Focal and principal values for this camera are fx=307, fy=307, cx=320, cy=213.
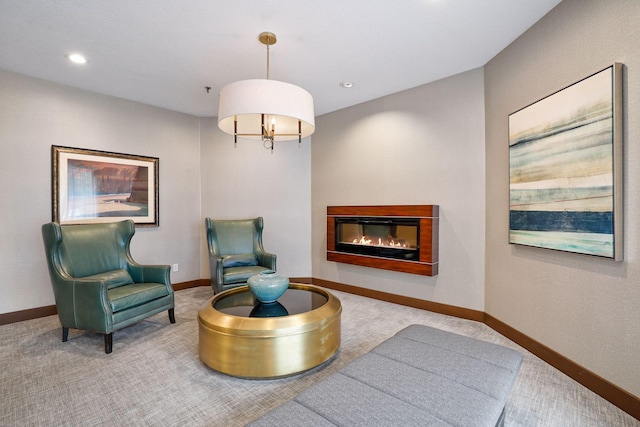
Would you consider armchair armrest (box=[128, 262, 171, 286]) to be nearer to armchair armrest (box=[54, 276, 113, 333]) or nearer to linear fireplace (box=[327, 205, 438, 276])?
armchair armrest (box=[54, 276, 113, 333])

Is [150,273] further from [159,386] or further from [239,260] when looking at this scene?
[159,386]

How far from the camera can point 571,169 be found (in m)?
2.15

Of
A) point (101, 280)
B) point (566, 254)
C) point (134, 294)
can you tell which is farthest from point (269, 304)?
point (566, 254)

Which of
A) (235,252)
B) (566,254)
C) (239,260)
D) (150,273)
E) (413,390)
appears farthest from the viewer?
(235,252)

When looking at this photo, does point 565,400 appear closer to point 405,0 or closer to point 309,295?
point 309,295

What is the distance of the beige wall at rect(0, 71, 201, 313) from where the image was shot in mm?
3258

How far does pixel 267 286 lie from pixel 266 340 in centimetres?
45

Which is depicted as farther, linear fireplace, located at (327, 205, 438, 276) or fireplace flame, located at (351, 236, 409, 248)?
fireplace flame, located at (351, 236, 409, 248)

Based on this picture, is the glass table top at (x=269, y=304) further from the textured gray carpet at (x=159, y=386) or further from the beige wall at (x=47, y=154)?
the beige wall at (x=47, y=154)

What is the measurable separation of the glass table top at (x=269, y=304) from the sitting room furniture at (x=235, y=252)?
2.75 ft

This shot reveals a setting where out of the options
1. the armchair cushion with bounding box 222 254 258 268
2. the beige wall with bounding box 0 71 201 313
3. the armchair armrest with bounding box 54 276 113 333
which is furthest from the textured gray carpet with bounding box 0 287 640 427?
the armchair cushion with bounding box 222 254 258 268

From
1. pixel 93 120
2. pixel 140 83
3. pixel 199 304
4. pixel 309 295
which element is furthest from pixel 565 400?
pixel 93 120

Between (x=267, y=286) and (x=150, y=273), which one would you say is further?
(x=150, y=273)

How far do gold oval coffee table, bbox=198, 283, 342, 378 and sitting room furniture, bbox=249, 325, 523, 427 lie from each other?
0.64m
